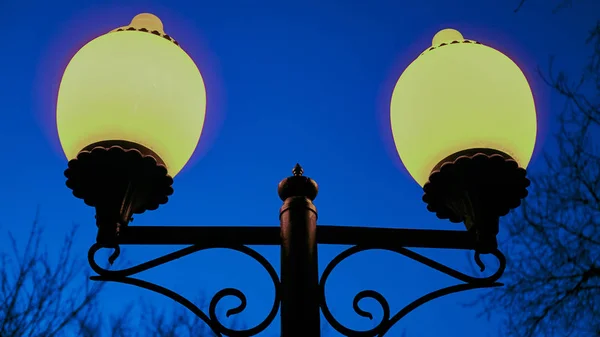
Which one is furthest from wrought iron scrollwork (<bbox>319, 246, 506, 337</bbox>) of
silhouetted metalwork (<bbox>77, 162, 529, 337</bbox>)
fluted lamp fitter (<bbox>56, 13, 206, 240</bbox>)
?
fluted lamp fitter (<bbox>56, 13, 206, 240</bbox>)

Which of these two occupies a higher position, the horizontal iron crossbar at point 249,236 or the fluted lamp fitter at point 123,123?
the fluted lamp fitter at point 123,123

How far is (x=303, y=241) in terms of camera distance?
60.2 inches

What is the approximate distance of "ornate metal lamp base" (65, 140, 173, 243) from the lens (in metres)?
1.71

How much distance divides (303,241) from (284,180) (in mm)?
245

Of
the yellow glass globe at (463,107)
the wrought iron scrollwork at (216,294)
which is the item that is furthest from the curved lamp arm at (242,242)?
the yellow glass globe at (463,107)

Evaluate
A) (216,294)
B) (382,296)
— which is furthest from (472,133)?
(216,294)

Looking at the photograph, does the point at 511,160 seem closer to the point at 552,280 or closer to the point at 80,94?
the point at 80,94

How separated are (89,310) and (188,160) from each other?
9.34 m

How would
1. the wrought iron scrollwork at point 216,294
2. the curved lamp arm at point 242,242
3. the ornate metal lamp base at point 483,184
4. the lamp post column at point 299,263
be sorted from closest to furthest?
→ the lamp post column at point 299,263
the wrought iron scrollwork at point 216,294
the curved lamp arm at point 242,242
the ornate metal lamp base at point 483,184

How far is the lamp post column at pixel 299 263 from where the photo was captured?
4.64ft

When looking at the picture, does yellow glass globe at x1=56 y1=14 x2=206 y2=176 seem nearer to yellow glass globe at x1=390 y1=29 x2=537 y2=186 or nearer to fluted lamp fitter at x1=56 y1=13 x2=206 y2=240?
fluted lamp fitter at x1=56 y1=13 x2=206 y2=240

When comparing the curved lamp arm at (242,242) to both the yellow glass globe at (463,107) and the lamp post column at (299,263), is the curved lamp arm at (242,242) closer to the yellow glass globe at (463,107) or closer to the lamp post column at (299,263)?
the lamp post column at (299,263)

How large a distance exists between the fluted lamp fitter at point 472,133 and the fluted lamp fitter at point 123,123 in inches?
27.6

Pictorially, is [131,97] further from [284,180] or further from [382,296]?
[382,296]
